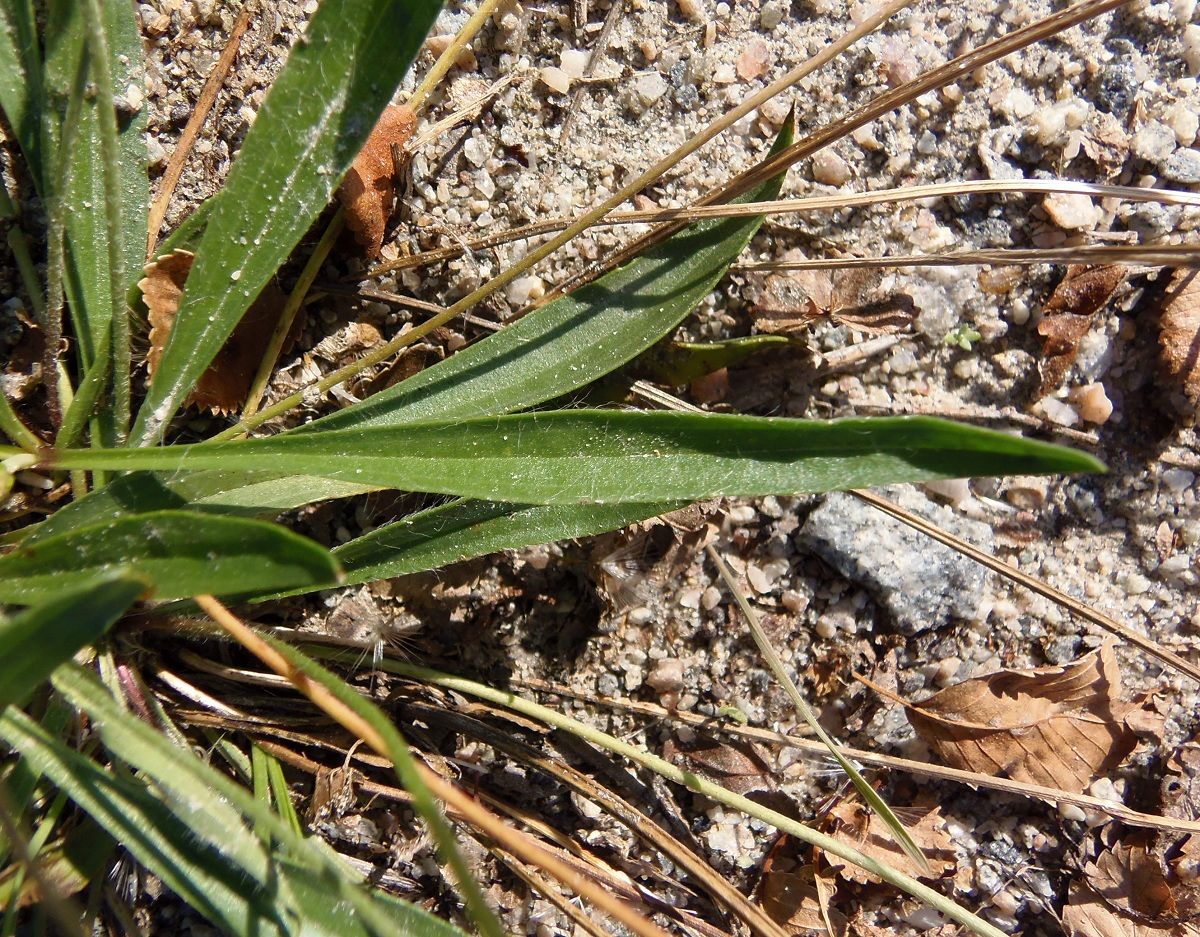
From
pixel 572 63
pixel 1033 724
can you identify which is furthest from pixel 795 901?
pixel 572 63

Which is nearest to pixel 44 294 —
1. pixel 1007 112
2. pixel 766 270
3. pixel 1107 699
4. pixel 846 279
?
pixel 766 270

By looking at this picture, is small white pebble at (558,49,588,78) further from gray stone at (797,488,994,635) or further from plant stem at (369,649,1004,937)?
plant stem at (369,649,1004,937)

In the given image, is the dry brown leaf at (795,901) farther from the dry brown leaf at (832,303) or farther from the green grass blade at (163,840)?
the dry brown leaf at (832,303)

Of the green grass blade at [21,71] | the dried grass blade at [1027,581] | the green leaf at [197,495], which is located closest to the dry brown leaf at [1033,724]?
the dried grass blade at [1027,581]

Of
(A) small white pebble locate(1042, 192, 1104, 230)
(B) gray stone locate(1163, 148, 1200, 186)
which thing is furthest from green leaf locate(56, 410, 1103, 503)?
(B) gray stone locate(1163, 148, 1200, 186)

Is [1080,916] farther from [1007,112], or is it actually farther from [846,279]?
[1007,112]

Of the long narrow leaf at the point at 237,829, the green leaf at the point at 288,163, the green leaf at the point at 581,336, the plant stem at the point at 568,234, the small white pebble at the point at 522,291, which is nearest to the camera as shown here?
the long narrow leaf at the point at 237,829

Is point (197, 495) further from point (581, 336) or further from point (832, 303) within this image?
point (832, 303)
